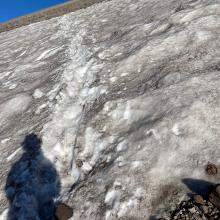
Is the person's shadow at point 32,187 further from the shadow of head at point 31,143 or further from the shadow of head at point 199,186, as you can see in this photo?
the shadow of head at point 199,186

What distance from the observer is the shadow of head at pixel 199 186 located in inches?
211

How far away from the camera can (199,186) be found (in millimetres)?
5473

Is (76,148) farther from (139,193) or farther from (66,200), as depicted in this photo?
(139,193)

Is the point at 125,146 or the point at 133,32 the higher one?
the point at 125,146

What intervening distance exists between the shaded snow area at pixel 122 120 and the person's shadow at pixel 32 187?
0.08ft

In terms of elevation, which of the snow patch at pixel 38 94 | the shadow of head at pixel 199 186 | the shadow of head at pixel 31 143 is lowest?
the snow patch at pixel 38 94

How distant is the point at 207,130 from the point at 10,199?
4058 millimetres

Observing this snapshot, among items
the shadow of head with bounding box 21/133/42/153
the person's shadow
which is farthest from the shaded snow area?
the shadow of head with bounding box 21/133/42/153

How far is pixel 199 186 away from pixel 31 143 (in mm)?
4291

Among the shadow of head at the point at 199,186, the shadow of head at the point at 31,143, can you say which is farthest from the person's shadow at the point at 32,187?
the shadow of head at the point at 199,186

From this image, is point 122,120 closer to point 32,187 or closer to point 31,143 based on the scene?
point 31,143

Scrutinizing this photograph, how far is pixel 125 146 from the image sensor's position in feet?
22.6

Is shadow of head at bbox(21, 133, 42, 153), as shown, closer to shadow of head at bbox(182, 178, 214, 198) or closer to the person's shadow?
the person's shadow

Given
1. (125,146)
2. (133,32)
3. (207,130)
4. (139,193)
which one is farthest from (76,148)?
(133,32)
